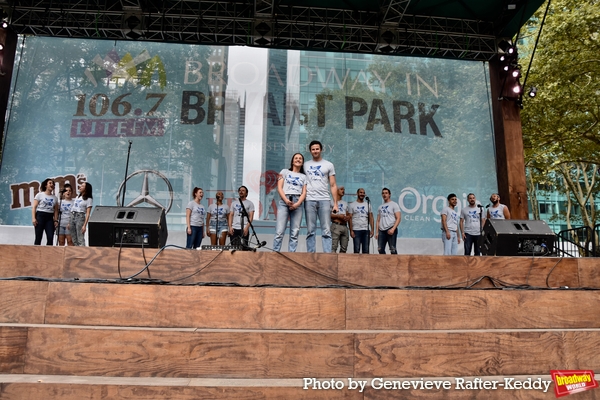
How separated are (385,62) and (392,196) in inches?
133

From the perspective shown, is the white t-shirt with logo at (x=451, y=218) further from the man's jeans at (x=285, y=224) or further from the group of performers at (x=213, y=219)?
the man's jeans at (x=285, y=224)

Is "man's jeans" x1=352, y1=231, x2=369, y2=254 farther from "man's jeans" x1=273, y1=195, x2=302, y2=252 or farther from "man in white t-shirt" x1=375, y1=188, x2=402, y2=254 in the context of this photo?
"man's jeans" x1=273, y1=195, x2=302, y2=252

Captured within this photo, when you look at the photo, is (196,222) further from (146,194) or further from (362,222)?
(362,222)

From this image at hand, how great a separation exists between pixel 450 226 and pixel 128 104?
7.83 metres

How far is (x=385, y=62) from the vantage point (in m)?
11.8

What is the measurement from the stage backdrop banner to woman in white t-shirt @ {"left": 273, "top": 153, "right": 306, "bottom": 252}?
4.32 meters

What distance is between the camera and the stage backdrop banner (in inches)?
424

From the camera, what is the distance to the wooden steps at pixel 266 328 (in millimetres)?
3049

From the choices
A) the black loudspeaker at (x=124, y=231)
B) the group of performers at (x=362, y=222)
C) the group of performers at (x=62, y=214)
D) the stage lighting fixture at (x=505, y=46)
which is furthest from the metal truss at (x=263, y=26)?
the black loudspeaker at (x=124, y=231)

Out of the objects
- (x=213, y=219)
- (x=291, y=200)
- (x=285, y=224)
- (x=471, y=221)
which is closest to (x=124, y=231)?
(x=285, y=224)

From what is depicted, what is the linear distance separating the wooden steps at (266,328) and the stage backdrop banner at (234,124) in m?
5.79

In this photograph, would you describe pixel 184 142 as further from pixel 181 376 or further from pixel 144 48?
pixel 181 376

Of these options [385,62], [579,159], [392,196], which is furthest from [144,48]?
[579,159]

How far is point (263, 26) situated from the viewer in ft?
36.2
